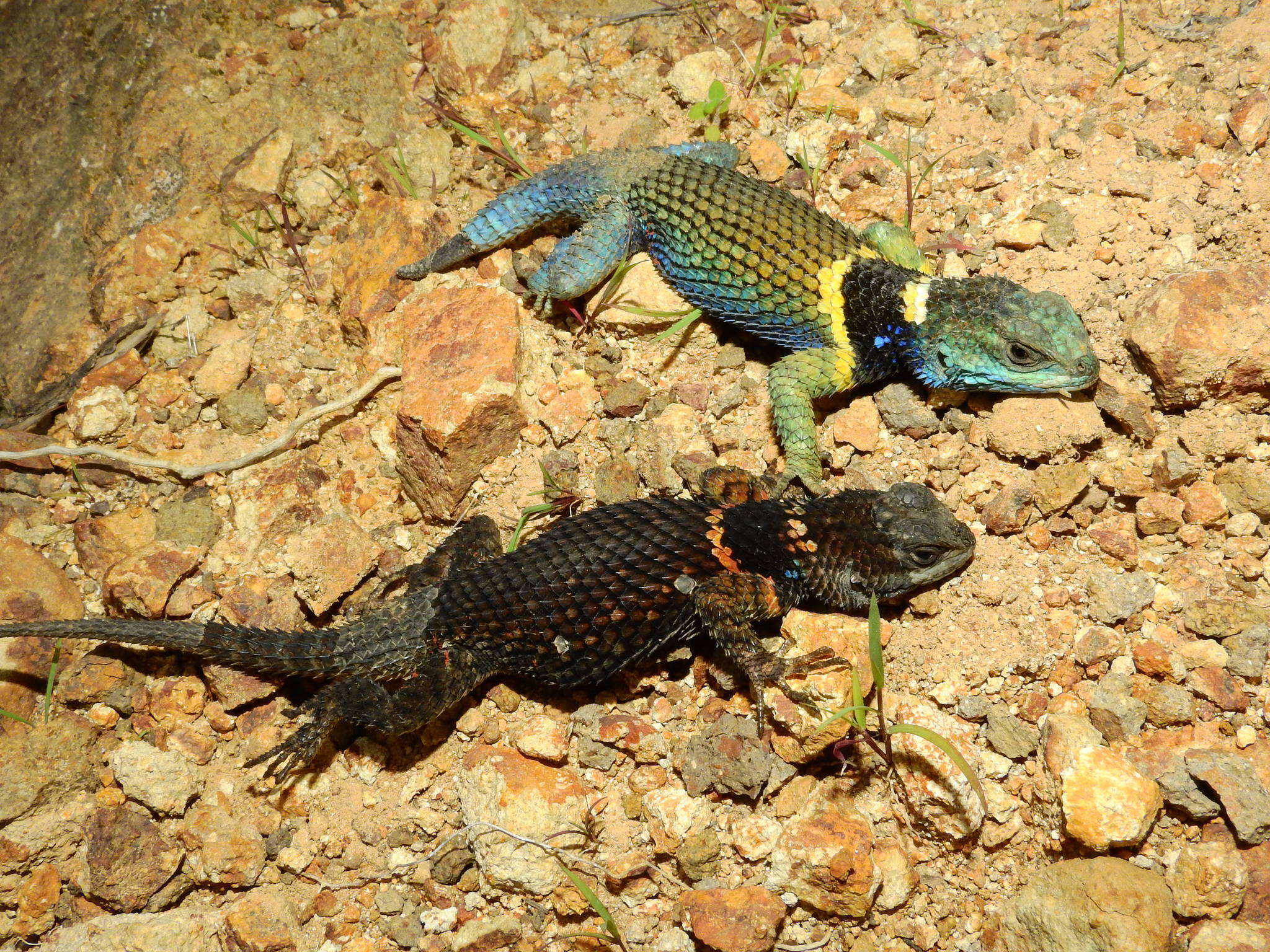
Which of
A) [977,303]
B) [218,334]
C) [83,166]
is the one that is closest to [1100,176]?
[977,303]

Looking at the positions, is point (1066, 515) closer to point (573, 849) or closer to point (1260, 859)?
point (1260, 859)

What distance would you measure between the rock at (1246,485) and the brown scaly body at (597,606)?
105cm

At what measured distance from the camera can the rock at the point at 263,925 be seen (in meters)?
3.51

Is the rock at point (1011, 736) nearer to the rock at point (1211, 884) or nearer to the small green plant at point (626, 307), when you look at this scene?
the rock at point (1211, 884)

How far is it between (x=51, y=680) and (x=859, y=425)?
3908 millimetres

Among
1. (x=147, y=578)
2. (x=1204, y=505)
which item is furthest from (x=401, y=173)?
(x=1204, y=505)

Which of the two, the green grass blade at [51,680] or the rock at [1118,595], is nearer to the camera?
the rock at [1118,595]

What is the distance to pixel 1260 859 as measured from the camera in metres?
2.99

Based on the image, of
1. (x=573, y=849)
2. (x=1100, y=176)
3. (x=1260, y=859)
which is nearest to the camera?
(x=1260, y=859)

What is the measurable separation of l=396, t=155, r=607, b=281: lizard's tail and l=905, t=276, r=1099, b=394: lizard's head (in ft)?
5.95

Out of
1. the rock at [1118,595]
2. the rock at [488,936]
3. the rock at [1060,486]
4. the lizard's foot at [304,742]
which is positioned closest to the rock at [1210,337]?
the rock at [1060,486]

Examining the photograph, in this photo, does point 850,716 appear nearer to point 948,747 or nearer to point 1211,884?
point 948,747

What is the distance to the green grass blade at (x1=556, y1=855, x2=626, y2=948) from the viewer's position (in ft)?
10.6

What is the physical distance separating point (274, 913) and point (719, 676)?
6.83ft
